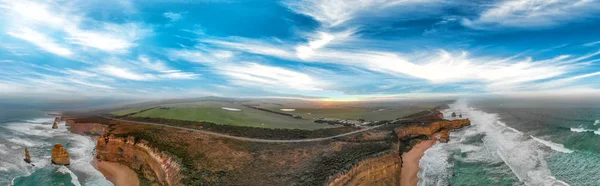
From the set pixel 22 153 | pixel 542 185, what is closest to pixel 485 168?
pixel 542 185

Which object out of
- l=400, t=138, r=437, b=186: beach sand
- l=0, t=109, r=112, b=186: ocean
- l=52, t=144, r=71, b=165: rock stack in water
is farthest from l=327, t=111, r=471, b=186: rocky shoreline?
l=52, t=144, r=71, b=165: rock stack in water

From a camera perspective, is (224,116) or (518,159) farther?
(224,116)

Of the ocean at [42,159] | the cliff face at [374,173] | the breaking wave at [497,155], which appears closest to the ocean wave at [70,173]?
the ocean at [42,159]

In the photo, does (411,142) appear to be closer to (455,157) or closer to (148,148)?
(455,157)

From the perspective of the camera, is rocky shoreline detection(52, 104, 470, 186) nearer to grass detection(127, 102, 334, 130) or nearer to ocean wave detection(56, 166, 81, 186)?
ocean wave detection(56, 166, 81, 186)

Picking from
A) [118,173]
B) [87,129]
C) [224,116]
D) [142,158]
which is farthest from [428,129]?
[87,129]

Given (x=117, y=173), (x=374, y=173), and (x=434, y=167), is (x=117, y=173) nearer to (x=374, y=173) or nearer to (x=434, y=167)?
(x=374, y=173)
